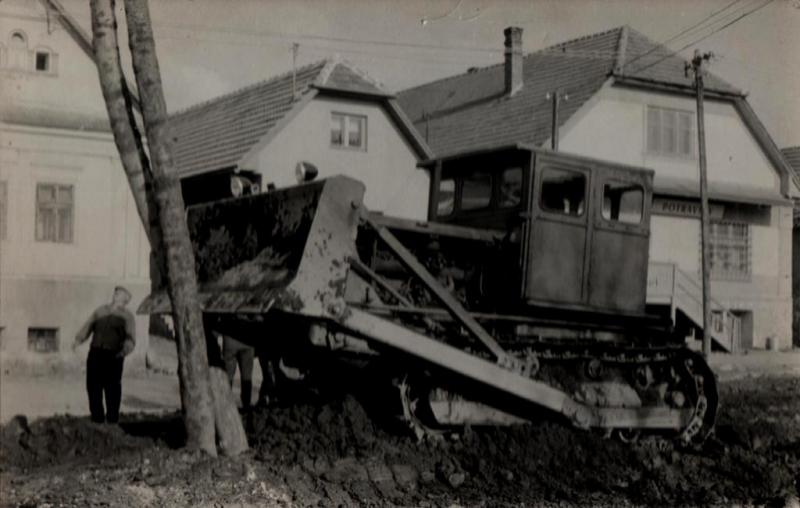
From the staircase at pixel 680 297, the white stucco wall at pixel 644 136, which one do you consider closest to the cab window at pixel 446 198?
the staircase at pixel 680 297

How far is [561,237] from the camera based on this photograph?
9125 millimetres

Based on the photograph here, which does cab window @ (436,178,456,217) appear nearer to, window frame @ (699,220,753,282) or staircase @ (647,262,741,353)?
staircase @ (647,262,741,353)

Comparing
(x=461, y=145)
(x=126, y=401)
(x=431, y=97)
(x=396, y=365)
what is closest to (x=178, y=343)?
(x=396, y=365)

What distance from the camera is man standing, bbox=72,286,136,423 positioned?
10.4 m

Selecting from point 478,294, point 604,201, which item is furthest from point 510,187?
point 478,294

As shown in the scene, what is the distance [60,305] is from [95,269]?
111cm

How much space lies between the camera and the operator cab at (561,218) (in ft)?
29.5

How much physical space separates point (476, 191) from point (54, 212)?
475 inches

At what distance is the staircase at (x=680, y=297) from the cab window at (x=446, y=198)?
1345cm

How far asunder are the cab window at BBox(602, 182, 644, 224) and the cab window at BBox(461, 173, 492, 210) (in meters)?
1.11

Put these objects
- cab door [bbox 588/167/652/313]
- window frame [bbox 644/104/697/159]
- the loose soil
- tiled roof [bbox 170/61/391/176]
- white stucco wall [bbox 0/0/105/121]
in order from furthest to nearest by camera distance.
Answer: window frame [bbox 644/104/697/159] < tiled roof [bbox 170/61/391/176] < white stucco wall [bbox 0/0/105/121] < cab door [bbox 588/167/652/313] < the loose soil

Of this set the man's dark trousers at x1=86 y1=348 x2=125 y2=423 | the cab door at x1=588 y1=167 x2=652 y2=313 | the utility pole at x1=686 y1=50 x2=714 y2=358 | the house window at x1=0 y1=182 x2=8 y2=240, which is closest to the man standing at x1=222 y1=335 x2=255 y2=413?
the man's dark trousers at x1=86 y1=348 x2=125 y2=423

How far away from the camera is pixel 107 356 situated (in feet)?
34.4

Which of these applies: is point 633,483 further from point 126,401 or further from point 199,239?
point 126,401
